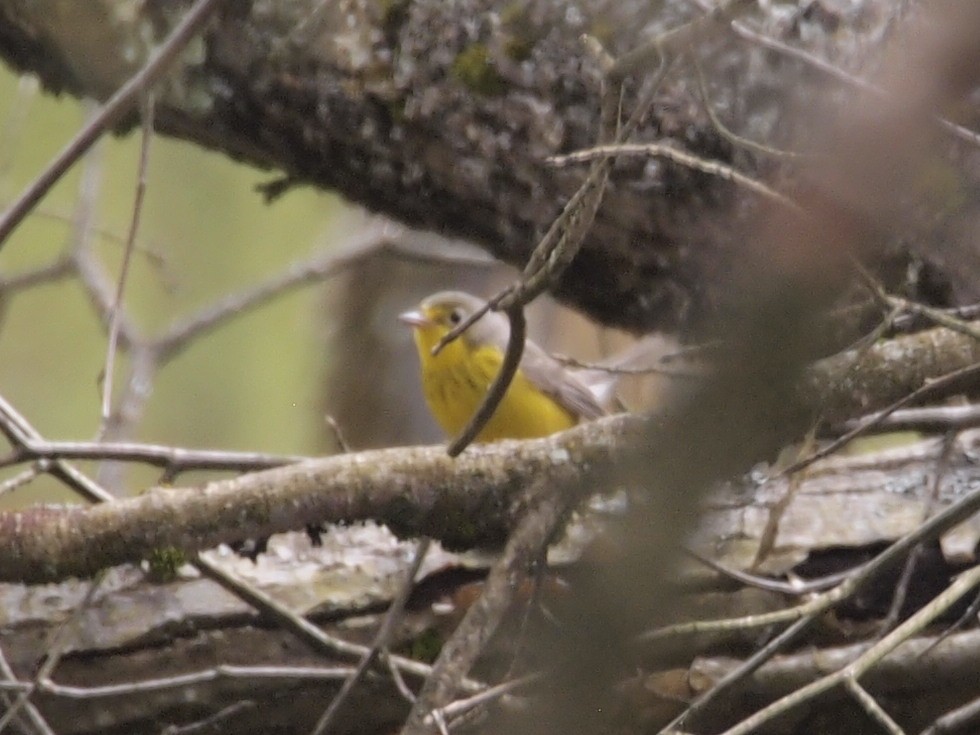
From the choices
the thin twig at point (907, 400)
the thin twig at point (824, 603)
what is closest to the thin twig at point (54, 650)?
the thin twig at point (824, 603)

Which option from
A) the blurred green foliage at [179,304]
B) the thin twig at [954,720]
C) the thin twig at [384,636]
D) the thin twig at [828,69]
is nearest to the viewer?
the thin twig at [828,69]

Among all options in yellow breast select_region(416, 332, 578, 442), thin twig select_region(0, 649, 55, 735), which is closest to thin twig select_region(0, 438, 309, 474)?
thin twig select_region(0, 649, 55, 735)

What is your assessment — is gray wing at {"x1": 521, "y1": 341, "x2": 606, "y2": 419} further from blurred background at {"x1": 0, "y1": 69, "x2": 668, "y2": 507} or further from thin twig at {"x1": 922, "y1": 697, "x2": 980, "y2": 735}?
thin twig at {"x1": 922, "y1": 697, "x2": 980, "y2": 735}

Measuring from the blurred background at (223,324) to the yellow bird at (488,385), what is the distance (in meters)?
0.50

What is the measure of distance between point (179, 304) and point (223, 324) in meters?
3.55

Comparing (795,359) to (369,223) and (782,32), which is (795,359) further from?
(369,223)

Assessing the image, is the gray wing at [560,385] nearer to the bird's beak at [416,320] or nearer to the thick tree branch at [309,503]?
the bird's beak at [416,320]

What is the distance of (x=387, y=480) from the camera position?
2076mm

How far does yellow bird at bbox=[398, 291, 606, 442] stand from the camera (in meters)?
3.86

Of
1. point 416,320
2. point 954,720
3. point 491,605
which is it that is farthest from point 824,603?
point 416,320

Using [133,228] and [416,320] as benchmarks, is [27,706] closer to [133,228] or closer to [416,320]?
[133,228]

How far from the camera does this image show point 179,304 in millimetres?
8305

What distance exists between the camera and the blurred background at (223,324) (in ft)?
16.8

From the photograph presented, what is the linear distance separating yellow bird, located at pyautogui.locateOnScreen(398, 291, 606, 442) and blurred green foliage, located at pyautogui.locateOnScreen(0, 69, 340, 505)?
7.05ft
